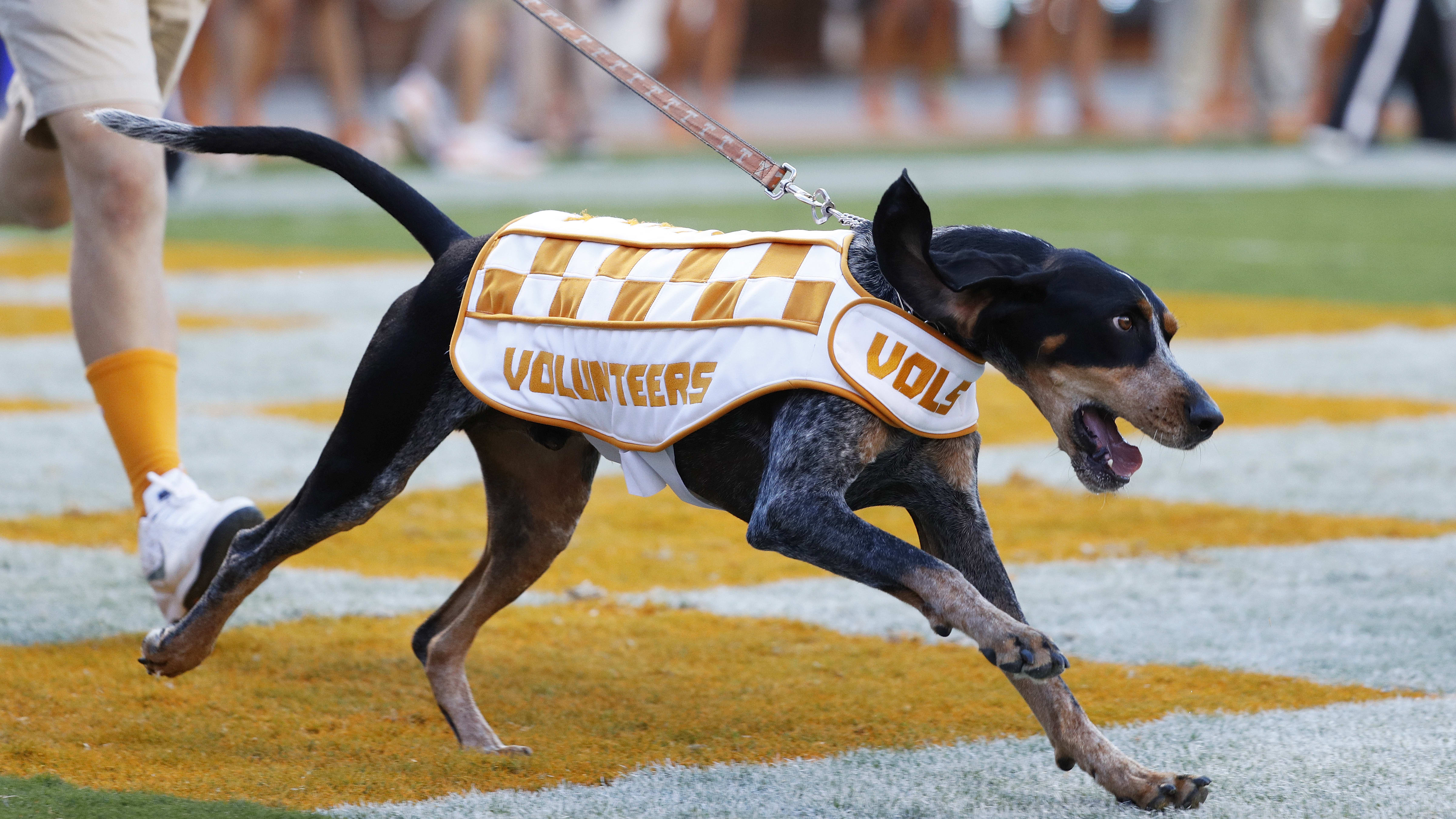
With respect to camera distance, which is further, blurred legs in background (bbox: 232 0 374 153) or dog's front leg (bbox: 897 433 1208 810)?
blurred legs in background (bbox: 232 0 374 153)

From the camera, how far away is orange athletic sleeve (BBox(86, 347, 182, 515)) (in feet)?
13.8

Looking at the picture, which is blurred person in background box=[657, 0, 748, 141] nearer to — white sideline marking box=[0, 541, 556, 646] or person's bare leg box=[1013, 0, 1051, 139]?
person's bare leg box=[1013, 0, 1051, 139]

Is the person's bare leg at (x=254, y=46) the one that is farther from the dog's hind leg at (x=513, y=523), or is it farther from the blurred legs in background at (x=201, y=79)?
the dog's hind leg at (x=513, y=523)

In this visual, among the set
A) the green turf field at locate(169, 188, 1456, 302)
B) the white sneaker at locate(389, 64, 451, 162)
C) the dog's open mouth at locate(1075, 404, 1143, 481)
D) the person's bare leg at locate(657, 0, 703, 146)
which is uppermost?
the dog's open mouth at locate(1075, 404, 1143, 481)

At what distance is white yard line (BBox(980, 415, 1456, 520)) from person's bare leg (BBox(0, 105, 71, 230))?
105 inches

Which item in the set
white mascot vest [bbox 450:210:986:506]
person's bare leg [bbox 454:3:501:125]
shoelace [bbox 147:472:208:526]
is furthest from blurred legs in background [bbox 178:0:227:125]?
white mascot vest [bbox 450:210:986:506]

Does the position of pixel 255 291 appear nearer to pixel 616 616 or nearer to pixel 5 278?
pixel 5 278

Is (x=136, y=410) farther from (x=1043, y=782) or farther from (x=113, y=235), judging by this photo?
(x=1043, y=782)

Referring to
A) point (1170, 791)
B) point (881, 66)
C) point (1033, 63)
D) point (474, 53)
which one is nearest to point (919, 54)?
point (881, 66)

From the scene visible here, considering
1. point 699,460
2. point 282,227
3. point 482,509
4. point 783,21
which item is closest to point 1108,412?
point 699,460

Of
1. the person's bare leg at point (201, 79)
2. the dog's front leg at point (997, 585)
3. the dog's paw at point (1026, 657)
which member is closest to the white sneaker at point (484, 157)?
the person's bare leg at point (201, 79)

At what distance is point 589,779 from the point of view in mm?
3104

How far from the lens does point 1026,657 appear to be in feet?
9.15

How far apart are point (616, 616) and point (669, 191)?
10.4m
